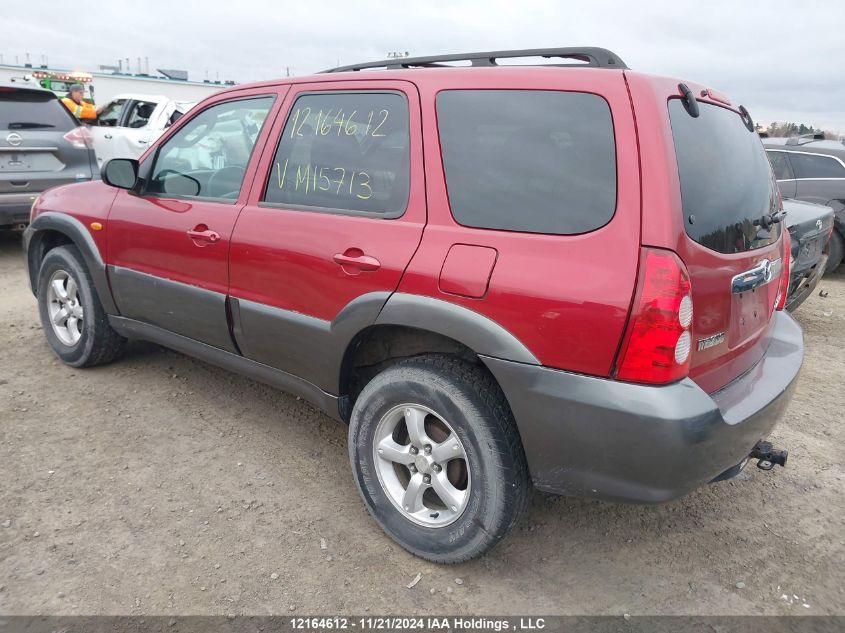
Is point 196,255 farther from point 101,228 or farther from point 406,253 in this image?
point 406,253

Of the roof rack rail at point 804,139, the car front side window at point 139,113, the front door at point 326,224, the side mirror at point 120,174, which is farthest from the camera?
the car front side window at point 139,113

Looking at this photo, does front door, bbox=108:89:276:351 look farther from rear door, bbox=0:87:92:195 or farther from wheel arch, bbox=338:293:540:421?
rear door, bbox=0:87:92:195

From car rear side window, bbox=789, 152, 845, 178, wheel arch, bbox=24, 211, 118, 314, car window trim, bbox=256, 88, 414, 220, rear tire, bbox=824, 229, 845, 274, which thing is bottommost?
rear tire, bbox=824, 229, 845, 274

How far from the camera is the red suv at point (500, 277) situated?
1.94 m

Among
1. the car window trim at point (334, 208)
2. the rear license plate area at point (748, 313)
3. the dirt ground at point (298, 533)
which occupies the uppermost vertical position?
the car window trim at point (334, 208)

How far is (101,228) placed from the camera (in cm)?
367

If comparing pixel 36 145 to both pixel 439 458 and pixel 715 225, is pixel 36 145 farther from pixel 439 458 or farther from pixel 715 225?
pixel 715 225

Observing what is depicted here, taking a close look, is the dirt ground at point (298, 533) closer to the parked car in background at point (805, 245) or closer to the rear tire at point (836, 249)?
the parked car in background at point (805, 245)

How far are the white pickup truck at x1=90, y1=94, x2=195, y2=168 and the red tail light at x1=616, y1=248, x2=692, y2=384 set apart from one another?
9394 millimetres

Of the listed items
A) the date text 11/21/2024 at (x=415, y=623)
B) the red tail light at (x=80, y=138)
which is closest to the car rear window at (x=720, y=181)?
the date text 11/21/2024 at (x=415, y=623)

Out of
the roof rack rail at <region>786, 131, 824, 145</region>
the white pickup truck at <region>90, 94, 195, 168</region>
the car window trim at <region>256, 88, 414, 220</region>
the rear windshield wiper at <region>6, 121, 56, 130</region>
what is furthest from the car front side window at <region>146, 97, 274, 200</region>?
the roof rack rail at <region>786, 131, 824, 145</region>

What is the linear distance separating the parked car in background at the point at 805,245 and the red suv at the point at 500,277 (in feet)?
6.81

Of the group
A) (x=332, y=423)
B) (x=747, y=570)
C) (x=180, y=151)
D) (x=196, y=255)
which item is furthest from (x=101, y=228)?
(x=747, y=570)

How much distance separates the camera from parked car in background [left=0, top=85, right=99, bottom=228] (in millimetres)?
6477
